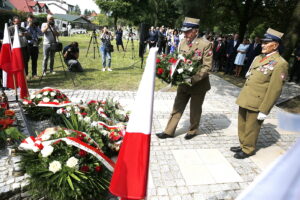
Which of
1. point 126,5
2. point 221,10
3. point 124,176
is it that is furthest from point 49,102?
point 126,5

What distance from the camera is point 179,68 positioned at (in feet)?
13.0

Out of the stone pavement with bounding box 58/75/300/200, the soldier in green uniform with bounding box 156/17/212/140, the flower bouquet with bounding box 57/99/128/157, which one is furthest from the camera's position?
the soldier in green uniform with bounding box 156/17/212/140

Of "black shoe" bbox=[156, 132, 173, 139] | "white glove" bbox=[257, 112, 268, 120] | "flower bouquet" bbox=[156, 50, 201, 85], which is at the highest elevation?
"flower bouquet" bbox=[156, 50, 201, 85]

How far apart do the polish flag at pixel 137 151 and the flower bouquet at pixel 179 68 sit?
7.75 ft

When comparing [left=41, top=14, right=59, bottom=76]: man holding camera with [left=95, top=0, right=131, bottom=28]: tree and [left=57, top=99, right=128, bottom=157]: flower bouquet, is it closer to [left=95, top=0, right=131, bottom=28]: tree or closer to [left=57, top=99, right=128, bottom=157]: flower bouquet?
[left=57, top=99, right=128, bottom=157]: flower bouquet

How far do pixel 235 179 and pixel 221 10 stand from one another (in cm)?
1987

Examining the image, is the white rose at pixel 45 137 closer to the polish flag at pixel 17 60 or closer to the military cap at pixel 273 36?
the polish flag at pixel 17 60

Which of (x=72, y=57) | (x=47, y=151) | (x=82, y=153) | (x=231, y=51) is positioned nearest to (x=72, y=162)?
(x=82, y=153)

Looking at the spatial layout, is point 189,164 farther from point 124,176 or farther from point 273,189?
point 273,189

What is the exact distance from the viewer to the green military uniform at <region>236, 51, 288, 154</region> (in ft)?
11.9

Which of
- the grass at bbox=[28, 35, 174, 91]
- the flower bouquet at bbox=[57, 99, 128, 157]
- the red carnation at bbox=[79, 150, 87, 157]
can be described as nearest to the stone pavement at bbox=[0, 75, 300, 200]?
the flower bouquet at bbox=[57, 99, 128, 157]

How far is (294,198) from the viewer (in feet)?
2.98

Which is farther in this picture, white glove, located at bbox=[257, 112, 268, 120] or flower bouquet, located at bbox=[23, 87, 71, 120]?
flower bouquet, located at bbox=[23, 87, 71, 120]

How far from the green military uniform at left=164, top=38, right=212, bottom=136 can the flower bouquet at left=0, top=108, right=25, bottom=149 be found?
9.03ft
